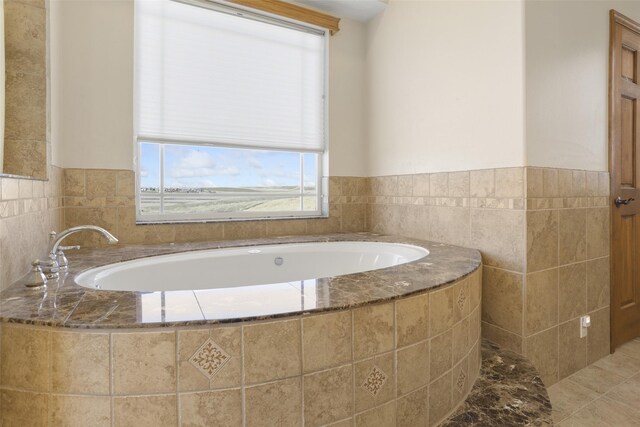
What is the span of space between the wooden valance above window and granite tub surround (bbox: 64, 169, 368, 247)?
1.50 meters

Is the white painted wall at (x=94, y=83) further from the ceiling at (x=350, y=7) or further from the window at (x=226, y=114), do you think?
the ceiling at (x=350, y=7)

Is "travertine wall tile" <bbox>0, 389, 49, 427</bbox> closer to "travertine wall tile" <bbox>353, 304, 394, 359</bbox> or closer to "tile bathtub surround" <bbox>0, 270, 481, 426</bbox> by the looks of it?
"tile bathtub surround" <bbox>0, 270, 481, 426</bbox>

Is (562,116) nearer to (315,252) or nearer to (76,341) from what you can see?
(315,252)

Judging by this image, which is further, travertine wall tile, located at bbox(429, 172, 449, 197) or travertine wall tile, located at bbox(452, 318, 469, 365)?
travertine wall tile, located at bbox(429, 172, 449, 197)

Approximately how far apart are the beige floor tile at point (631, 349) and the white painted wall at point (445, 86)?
1.55 m

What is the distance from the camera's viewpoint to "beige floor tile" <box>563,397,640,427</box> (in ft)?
5.21

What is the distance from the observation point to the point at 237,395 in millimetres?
917

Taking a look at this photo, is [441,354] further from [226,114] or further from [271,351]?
[226,114]

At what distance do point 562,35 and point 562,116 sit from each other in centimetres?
45

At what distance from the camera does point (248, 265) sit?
2170mm

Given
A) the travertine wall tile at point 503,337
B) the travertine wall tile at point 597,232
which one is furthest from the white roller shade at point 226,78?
the travertine wall tile at point 597,232

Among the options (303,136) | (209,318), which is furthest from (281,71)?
(209,318)

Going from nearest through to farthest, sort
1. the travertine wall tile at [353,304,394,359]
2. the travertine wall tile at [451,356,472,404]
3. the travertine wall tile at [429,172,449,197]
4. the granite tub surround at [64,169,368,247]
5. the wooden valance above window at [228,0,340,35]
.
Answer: the travertine wall tile at [353,304,394,359]
the travertine wall tile at [451,356,472,404]
the granite tub surround at [64,169,368,247]
the travertine wall tile at [429,172,449,197]
the wooden valance above window at [228,0,340,35]

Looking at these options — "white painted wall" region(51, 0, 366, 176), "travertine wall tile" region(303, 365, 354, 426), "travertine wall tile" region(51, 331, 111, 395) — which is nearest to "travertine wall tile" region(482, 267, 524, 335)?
"travertine wall tile" region(303, 365, 354, 426)
